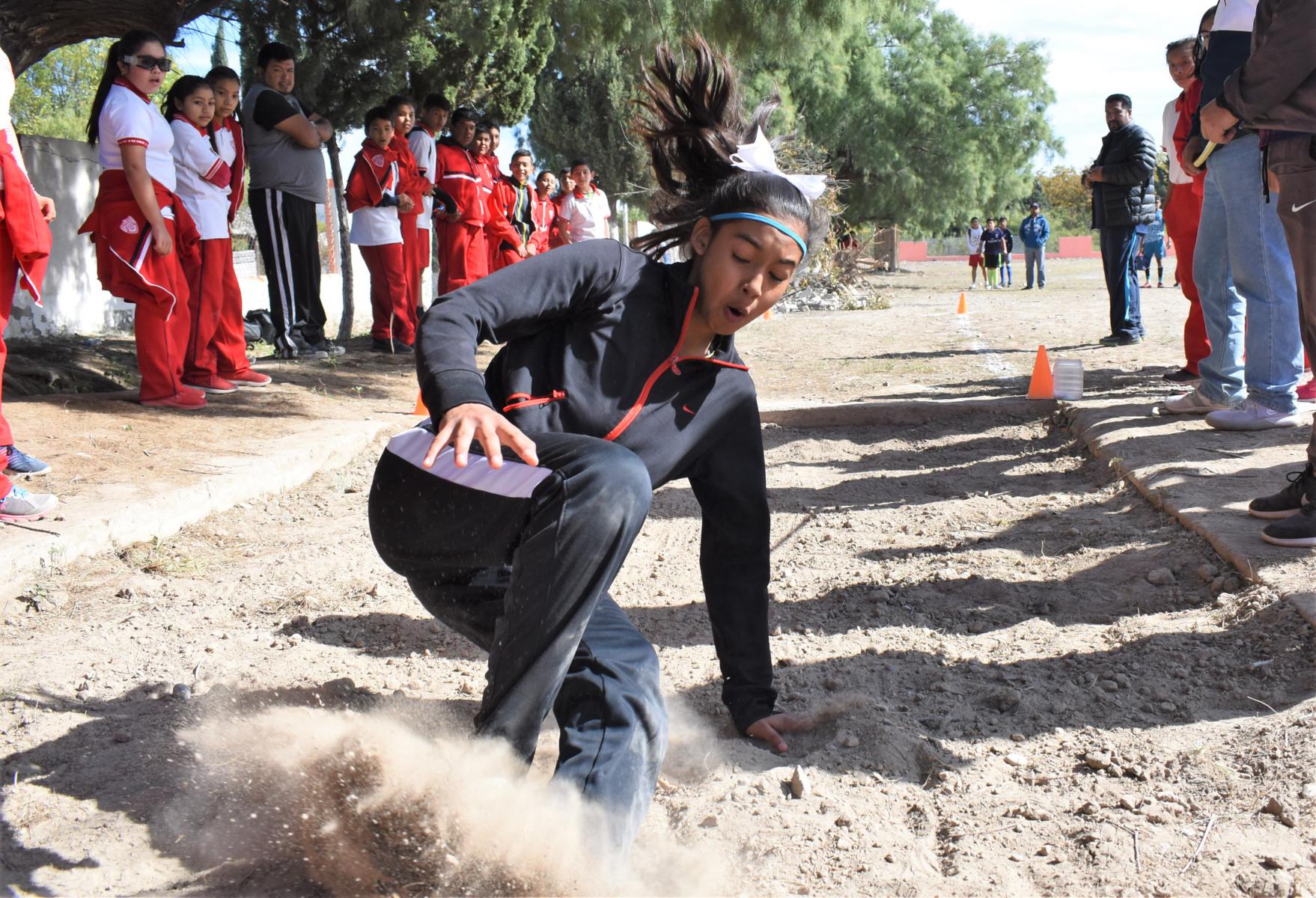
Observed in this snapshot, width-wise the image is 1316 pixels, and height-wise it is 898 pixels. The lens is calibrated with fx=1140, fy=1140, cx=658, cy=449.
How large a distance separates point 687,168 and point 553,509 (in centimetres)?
114

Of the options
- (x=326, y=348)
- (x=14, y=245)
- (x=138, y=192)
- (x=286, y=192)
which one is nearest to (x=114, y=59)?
(x=138, y=192)

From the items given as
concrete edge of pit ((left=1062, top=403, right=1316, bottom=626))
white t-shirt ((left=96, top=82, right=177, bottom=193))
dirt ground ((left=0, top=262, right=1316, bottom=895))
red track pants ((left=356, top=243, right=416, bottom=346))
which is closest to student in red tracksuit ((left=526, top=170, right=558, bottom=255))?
red track pants ((left=356, top=243, right=416, bottom=346))

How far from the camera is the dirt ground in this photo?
7.26ft

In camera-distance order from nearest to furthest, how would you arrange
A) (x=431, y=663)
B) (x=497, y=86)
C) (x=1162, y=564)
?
(x=431, y=663) → (x=1162, y=564) → (x=497, y=86)

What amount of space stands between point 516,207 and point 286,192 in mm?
3857

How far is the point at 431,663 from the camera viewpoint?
3.29 m

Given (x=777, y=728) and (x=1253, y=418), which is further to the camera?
(x=1253, y=418)

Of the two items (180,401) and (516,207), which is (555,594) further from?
(516,207)

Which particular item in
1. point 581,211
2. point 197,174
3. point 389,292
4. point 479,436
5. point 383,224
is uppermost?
point 581,211

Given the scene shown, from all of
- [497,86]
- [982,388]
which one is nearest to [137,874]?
[982,388]

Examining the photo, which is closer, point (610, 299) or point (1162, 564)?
point (610, 299)

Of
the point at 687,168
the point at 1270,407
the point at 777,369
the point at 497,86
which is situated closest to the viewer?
the point at 687,168

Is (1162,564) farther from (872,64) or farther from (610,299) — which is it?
(872,64)

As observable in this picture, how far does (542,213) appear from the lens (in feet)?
46.2
